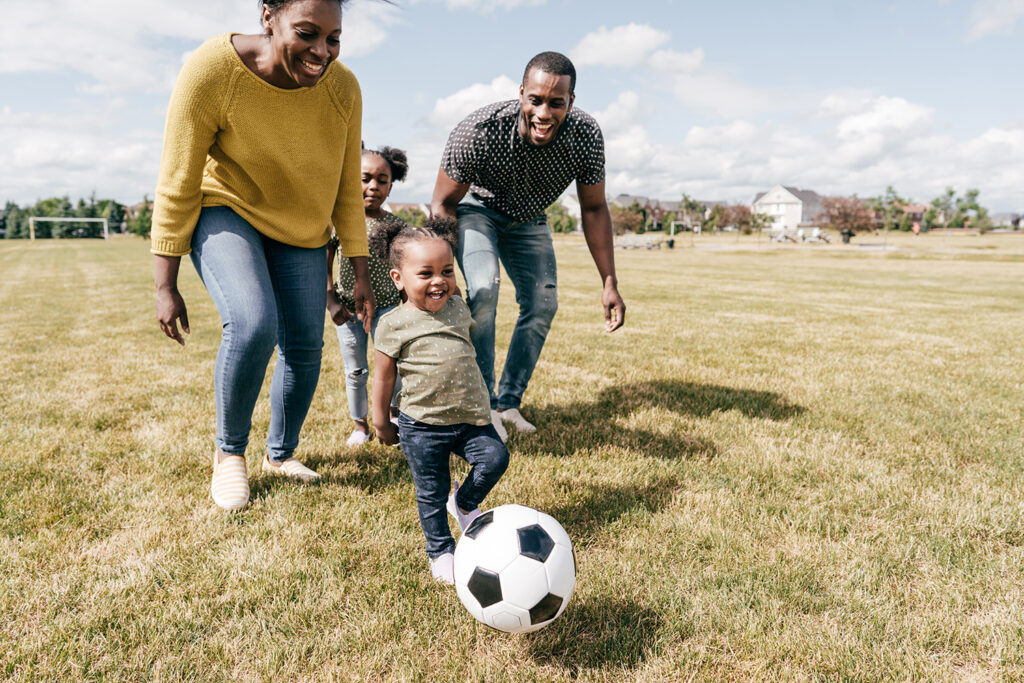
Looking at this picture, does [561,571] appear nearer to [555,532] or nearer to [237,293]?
[555,532]

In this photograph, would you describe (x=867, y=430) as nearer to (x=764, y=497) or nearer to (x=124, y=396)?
(x=764, y=497)

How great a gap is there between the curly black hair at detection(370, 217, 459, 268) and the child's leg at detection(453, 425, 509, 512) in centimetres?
89

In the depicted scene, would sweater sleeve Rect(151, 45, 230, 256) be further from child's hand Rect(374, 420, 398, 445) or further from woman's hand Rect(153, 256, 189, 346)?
child's hand Rect(374, 420, 398, 445)

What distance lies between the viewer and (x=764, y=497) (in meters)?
3.50

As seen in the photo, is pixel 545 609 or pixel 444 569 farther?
pixel 444 569

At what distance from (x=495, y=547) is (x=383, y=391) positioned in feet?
2.96

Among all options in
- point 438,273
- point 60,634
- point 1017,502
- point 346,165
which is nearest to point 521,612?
point 438,273

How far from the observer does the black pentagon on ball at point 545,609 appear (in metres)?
2.24

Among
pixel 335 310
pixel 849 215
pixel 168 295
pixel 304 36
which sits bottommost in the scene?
pixel 335 310

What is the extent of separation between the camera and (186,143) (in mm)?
2863

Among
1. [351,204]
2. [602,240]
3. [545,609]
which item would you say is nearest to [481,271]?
[351,204]

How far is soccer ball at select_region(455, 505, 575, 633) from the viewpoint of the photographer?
7.36 ft

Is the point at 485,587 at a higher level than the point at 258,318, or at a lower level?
lower

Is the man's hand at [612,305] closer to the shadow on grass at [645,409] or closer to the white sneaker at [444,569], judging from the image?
the shadow on grass at [645,409]
